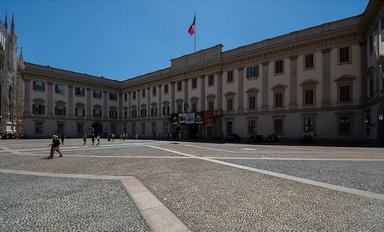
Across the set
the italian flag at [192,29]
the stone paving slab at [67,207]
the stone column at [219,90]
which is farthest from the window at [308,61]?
the stone paving slab at [67,207]

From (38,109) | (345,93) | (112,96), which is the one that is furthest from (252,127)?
(38,109)

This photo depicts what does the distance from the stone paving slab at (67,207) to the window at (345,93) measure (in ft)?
99.0

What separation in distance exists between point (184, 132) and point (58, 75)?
2893 centimetres

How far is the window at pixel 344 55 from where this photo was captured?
30.1 metres

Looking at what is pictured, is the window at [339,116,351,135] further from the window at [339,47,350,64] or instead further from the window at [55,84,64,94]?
the window at [55,84,64,94]

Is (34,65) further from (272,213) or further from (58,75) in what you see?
(272,213)

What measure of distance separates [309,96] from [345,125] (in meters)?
5.49

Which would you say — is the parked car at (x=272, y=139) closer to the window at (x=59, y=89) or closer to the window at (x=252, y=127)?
the window at (x=252, y=127)

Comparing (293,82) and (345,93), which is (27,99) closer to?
(293,82)

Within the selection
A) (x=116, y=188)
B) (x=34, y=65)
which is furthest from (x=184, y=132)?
(x=116, y=188)

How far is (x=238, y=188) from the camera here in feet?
24.6

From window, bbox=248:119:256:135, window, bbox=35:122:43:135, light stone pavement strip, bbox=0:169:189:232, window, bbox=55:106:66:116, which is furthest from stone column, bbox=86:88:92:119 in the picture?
light stone pavement strip, bbox=0:169:189:232

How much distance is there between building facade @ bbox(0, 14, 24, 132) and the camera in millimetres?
63438

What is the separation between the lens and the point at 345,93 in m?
30.2
